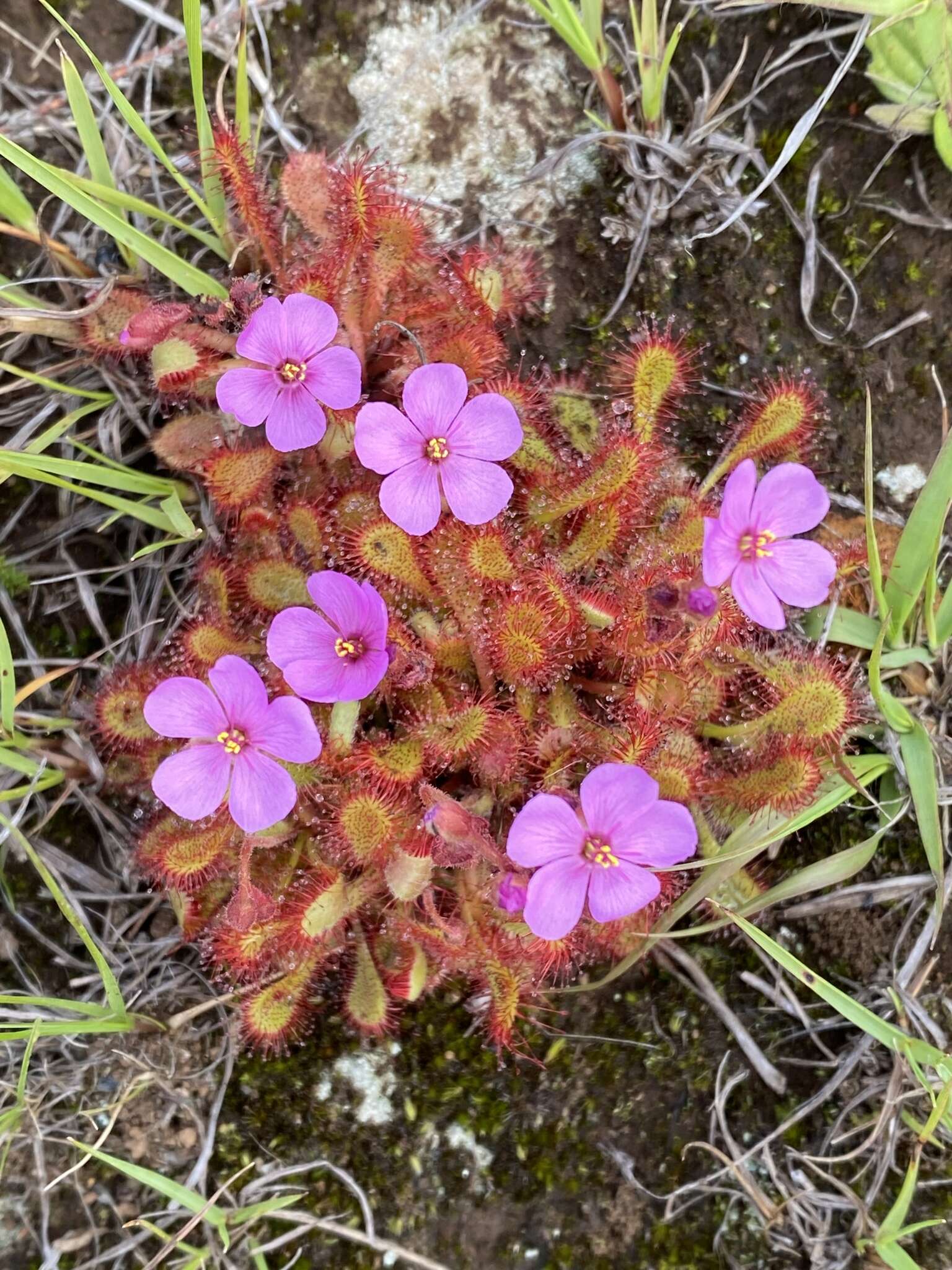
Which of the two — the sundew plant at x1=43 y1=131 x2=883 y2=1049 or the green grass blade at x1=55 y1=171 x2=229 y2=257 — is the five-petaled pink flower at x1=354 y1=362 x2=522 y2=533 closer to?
the sundew plant at x1=43 y1=131 x2=883 y2=1049

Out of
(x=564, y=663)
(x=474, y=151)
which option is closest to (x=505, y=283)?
(x=474, y=151)

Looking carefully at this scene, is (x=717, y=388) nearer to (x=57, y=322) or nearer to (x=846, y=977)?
(x=846, y=977)

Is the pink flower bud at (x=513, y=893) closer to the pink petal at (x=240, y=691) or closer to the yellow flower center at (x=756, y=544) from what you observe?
the pink petal at (x=240, y=691)

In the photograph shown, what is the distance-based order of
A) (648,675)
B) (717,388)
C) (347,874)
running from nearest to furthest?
(648,675), (347,874), (717,388)

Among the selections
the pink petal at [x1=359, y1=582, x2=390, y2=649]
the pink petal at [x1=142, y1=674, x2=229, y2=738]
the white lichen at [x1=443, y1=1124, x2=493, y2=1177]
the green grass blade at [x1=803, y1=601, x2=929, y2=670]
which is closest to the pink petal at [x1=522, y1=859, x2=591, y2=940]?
the pink petal at [x1=359, y1=582, x2=390, y2=649]

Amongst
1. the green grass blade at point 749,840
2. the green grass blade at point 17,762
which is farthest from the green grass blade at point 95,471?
the green grass blade at point 749,840

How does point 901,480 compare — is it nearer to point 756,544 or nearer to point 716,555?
point 756,544
